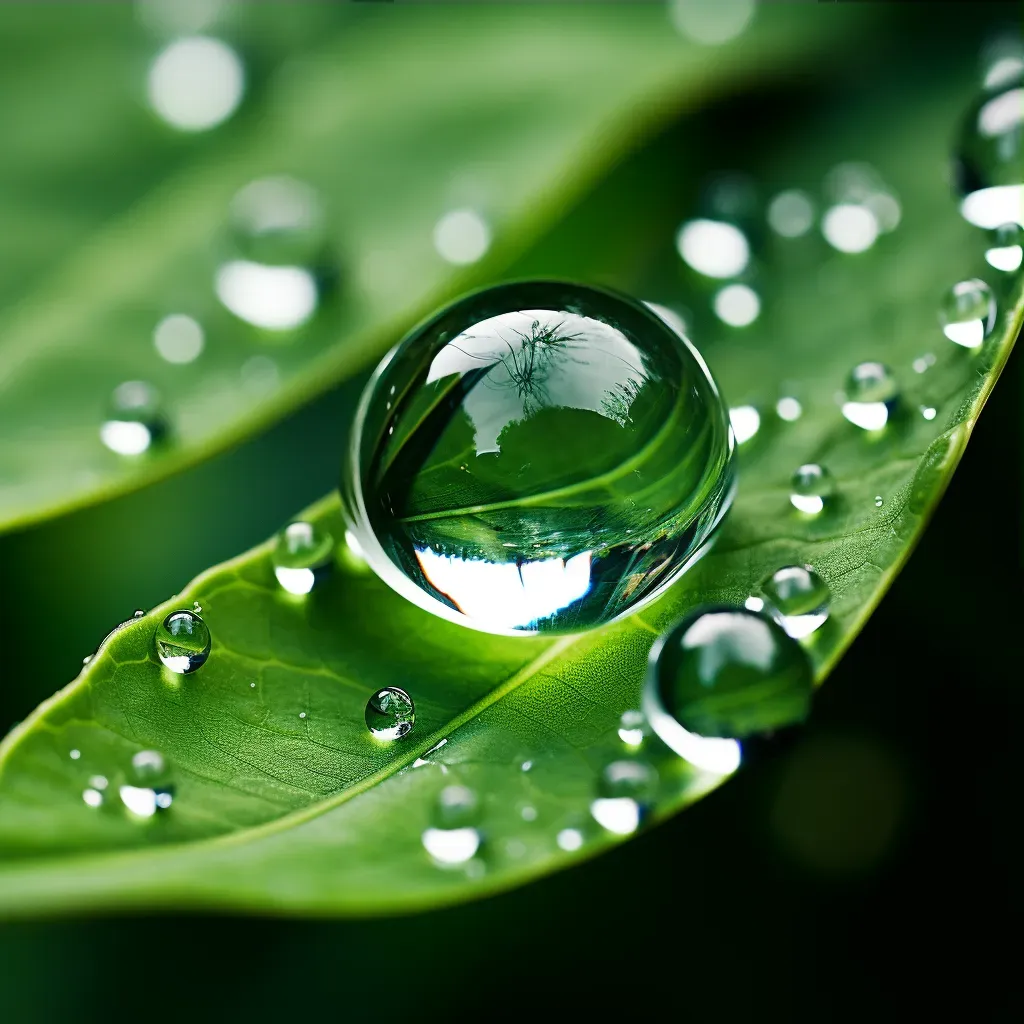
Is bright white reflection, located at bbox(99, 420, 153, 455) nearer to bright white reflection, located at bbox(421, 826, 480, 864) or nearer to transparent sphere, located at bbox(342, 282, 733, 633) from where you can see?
transparent sphere, located at bbox(342, 282, 733, 633)

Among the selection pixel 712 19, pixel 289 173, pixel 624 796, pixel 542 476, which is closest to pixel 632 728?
pixel 624 796

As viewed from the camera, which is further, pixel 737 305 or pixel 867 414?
pixel 737 305

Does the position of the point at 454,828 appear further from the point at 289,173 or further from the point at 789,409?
the point at 289,173

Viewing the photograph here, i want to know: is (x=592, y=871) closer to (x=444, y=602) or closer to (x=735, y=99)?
(x=444, y=602)

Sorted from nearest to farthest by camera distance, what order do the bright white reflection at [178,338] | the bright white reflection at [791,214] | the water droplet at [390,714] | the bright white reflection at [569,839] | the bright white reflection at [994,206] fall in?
the bright white reflection at [569,839], the water droplet at [390,714], the bright white reflection at [994,206], the bright white reflection at [178,338], the bright white reflection at [791,214]

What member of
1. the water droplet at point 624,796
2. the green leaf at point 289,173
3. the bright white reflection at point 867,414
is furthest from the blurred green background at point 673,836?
the water droplet at point 624,796

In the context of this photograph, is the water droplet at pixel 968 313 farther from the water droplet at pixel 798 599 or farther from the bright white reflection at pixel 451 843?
the bright white reflection at pixel 451 843
